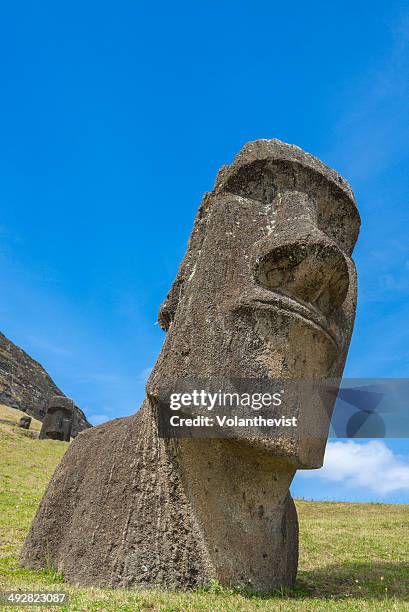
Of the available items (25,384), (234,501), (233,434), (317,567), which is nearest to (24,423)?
(25,384)

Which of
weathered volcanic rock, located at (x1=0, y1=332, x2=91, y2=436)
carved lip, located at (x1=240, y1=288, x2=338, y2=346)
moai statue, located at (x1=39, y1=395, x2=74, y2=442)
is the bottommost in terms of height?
carved lip, located at (x1=240, y1=288, x2=338, y2=346)

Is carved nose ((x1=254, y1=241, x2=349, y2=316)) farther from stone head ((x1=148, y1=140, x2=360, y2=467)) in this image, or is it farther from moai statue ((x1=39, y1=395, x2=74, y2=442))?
moai statue ((x1=39, y1=395, x2=74, y2=442))

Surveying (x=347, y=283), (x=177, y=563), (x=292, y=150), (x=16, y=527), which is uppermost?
(x=292, y=150)

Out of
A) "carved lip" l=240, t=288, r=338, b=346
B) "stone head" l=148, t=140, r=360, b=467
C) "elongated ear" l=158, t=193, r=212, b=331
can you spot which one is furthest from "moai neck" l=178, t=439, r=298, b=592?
"elongated ear" l=158, t=193, r=212, b=331

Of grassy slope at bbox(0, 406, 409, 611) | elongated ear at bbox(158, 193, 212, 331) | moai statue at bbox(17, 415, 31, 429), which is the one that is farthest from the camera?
moai statue at bbox(17, 415, 31, 429)

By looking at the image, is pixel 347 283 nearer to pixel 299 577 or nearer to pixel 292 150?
pixel 292 150

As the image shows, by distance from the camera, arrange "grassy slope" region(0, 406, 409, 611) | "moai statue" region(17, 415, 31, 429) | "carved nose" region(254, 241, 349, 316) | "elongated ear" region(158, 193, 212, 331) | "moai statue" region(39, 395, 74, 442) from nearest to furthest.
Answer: "grassy slope" region(0, 406, 409, 611), "carved nose" region(254, 241, 349, 316), "elongated ear" region(158, 193, 212, 331), "moai statue" region(39, 395, 74, 442), "moai statue" region(17, 415, 31, 429)

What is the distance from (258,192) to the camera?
6512 mm

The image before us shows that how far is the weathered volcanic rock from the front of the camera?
53094 mm

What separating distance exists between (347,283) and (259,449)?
5.91ft

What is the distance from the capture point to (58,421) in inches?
1273

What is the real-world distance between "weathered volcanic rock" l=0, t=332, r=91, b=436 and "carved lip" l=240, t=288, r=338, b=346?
1790 inches

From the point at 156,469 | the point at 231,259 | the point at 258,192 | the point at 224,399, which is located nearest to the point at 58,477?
the point at 156,469

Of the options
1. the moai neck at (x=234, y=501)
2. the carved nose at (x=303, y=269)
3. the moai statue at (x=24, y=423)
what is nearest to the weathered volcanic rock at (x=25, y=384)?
the moai statue at (x=24, y=423)
